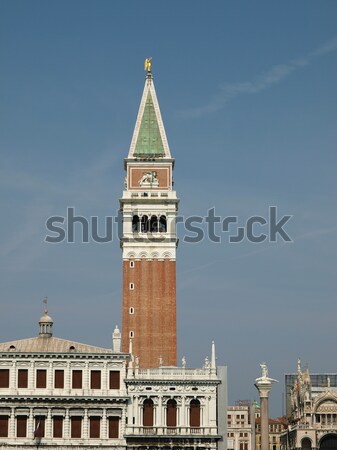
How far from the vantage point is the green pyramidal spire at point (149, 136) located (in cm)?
11462

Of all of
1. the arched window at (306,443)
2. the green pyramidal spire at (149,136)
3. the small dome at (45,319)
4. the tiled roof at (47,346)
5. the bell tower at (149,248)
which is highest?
the green pyramidal spire at (149,136)

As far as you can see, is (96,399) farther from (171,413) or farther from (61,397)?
(171,413)

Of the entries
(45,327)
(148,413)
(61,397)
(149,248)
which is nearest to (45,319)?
(45,327)

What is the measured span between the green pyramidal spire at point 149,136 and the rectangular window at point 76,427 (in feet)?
121

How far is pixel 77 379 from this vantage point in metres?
90.9

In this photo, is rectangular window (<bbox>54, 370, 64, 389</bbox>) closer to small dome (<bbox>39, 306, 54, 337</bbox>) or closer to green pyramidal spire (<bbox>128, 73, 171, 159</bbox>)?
small dome (<bbox>39, 306, 54, 337</bbox>)

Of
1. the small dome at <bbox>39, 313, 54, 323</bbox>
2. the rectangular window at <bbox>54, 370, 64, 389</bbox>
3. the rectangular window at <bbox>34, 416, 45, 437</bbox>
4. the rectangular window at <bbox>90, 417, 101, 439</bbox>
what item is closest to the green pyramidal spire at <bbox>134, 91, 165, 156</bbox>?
the small dome at <bbox>39, 313, 54, 323</bbox>

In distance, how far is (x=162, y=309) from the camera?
4304 inches

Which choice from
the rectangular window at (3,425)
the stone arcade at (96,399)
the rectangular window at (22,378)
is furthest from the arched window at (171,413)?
the rectangular window at (3,425)

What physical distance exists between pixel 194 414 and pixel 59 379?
1350 cm

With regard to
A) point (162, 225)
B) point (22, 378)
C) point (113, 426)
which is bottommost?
point (113, 426)

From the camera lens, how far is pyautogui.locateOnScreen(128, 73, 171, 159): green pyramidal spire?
114 metres

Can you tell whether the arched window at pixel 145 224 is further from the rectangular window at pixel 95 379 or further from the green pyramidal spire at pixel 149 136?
the rectangular window at pixel 95 379

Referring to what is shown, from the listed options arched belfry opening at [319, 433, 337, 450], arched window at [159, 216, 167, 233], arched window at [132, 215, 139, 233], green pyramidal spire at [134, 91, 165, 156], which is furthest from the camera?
arched belfry opening at [319, 433, 337, 450]
